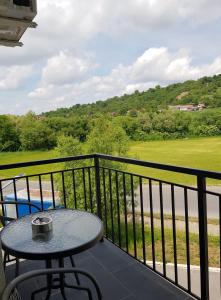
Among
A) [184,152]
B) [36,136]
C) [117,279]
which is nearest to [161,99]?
[184,152]

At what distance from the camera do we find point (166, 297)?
6.97 feet

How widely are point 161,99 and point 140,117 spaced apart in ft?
15.3

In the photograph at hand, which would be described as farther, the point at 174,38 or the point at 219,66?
the point at 174,38

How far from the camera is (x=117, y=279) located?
2395 millimetres

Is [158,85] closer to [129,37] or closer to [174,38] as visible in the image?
[129,37]

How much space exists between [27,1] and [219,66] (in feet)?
146

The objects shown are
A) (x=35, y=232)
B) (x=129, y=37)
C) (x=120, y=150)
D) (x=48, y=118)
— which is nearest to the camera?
(x=35, y=232)

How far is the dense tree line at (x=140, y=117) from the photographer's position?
29797 millimetres

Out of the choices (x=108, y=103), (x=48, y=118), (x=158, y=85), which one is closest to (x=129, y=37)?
(x=158, y=85)

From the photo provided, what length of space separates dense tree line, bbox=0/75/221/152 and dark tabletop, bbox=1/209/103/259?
25183 millimetres

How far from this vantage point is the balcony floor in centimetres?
218

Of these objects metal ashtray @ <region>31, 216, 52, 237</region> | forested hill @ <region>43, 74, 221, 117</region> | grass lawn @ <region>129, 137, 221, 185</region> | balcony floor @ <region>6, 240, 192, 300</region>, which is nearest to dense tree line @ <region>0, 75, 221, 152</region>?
forested hill @ <region>43, 74, 221, 117</region>

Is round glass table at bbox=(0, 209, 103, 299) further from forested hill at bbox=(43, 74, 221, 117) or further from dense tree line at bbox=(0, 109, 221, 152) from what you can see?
forested hill at bbox=(43, 74, 221, 117)

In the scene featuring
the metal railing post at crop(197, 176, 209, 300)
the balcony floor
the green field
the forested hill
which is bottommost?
the green field
